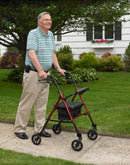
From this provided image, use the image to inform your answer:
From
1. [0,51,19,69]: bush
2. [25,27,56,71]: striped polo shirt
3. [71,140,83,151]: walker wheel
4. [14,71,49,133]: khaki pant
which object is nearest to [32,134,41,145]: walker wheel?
[14,71,49,133]: khaki pant

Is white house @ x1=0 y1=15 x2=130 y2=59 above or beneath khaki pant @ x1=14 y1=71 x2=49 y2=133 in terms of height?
above

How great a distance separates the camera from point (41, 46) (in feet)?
15.5

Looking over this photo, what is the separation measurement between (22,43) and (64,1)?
2.99 m

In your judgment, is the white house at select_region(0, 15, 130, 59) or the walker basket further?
the white house at select_region(0, 15, 130, 59)

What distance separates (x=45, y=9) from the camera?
10.4 metres

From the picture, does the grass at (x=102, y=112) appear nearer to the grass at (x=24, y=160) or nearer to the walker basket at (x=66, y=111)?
the walker basket at (x=66, y=111)

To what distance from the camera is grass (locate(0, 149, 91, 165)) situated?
389 cm

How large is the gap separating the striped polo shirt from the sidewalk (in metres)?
1.28

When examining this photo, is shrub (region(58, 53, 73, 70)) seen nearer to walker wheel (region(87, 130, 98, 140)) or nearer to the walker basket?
walker wheel (region(87, 130, 98, 140))

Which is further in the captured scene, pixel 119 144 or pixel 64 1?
pixel 64 1

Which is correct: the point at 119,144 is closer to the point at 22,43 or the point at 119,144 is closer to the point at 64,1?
the point at 64,1

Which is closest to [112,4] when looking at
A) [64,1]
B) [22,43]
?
[64,1]

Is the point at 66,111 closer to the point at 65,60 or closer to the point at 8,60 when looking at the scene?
the point at 65,60

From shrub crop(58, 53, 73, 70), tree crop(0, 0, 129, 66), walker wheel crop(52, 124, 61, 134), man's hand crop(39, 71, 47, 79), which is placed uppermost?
tree crop(0, 0, 129, 66)
